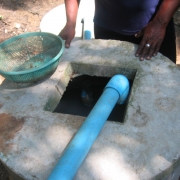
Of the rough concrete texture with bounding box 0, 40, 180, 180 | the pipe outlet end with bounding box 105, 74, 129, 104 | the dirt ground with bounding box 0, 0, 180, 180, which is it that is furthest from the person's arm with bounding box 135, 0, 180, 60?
the dirt ground with bounding box 0, 0, 180, 180

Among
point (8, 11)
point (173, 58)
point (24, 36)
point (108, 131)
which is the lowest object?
point (8, 11)

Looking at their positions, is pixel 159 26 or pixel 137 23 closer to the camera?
pixel 159 26

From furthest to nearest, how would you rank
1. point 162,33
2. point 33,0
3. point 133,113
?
point 33,0 → point 162,33 → point 133,113

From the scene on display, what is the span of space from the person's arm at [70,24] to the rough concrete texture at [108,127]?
10.5 inches

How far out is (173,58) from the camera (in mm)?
2111

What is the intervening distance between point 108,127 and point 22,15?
387 cm

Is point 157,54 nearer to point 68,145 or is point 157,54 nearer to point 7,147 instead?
point 68,145

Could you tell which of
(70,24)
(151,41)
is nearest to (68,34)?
(70,24)

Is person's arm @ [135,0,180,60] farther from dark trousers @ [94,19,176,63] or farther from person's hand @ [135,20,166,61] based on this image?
dark trousers @ [94,19,176,63]

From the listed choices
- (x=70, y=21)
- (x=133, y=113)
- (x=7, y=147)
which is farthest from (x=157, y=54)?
(x=7, y=147)

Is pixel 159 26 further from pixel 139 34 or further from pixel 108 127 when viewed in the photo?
pixel 108 127

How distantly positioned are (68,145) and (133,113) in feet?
1.39

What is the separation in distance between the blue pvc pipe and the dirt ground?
100 inches

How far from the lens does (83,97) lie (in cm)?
205
